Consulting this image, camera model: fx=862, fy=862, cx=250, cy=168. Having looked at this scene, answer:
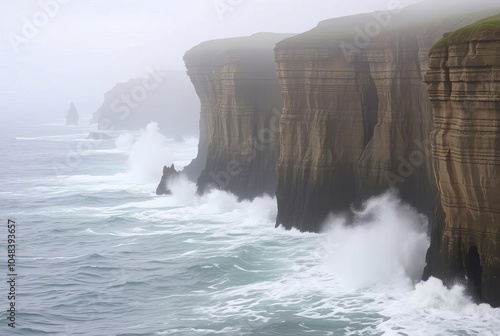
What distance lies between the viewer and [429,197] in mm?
47125

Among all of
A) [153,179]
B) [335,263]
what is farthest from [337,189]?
[153,179]

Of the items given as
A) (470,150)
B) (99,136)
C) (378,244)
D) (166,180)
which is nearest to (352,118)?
(378,244)

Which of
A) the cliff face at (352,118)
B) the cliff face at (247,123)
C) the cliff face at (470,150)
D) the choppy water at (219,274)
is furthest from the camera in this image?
the cliff face at (247,123)

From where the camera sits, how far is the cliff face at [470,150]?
3362 cm

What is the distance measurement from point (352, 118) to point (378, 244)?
10639 mm

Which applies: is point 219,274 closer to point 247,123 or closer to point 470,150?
point 470,150

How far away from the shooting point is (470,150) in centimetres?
3431

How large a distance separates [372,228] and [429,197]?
12.5ft

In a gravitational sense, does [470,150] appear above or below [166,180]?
above

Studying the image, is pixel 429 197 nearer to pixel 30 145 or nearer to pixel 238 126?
pixel 238 126

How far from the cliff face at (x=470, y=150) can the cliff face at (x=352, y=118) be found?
11269 millimetres

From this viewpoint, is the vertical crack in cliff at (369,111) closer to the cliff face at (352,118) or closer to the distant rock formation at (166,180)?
the cliff face at (352,118)

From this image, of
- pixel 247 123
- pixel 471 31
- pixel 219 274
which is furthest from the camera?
pixel 247 123

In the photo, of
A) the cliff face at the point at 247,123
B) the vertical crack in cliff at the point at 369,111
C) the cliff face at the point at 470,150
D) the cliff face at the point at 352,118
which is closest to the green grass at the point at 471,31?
the cliff face at the point at 470,150
